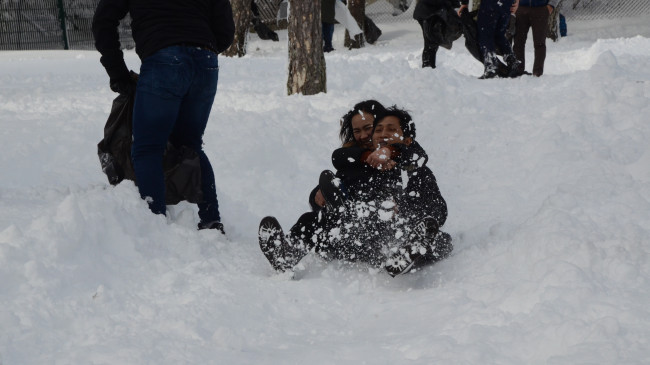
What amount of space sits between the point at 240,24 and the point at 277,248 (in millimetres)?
10747

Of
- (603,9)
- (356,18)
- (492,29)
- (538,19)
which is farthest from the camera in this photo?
(603,9)

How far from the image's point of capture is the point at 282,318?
316 cm

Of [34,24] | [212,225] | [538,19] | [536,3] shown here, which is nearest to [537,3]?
[536,3]

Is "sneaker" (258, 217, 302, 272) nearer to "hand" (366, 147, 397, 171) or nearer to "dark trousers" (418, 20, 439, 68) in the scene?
"hand" (366, 147, 397, 171)

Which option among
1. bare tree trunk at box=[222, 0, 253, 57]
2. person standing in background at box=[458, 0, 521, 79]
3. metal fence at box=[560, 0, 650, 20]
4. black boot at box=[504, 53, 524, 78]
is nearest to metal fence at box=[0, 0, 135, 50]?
bare tree trunk at box=[222, 0, 253, 57]

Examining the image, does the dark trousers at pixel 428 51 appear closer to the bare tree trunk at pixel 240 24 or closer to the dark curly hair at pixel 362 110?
the bare tree trunk at pixel 240 24

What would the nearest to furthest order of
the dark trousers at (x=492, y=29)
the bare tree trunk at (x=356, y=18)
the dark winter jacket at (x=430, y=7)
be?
1. the dark trousers at (x=492, y=29)
2. the dark winter jacket at (x=430, y=7)
3. the bare tree trunk at (x=356, y=18)

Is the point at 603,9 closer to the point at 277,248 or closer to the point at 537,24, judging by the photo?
the point at 537,24

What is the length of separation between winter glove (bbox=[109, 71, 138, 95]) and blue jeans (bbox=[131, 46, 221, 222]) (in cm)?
24

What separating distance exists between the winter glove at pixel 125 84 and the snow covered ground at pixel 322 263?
631 mm

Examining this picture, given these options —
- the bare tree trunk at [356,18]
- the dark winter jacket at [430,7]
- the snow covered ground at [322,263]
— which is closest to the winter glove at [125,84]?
the snow covered ground at [322,263]

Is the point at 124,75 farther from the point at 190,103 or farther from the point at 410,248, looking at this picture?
the point at 410,248

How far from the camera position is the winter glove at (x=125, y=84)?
164 inches

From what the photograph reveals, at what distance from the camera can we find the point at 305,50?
842 centimetres
